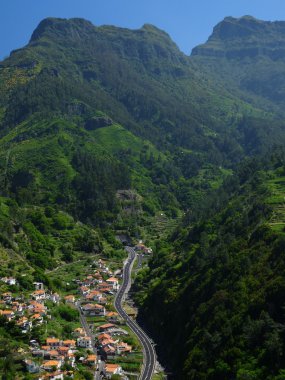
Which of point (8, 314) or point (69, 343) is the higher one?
point (8, 314)

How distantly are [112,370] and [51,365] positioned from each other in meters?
7.97

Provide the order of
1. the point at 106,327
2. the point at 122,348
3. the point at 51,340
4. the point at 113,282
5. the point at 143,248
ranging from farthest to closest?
1. the point at 143,248
2. the point at 113,282
3. the point at 106,327
4. the point at 122,348
5. the point at 51,340

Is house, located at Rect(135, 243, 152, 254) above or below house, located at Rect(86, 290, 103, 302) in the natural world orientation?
above

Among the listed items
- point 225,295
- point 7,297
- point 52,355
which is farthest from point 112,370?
point 7,297

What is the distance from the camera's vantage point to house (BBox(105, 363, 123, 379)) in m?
71.0

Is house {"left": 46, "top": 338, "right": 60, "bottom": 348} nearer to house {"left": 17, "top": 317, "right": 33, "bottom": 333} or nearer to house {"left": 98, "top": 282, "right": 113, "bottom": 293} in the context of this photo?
house {"left": 17, "top": 317, "right": 33, "bottom": 333}

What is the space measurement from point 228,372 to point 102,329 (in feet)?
110

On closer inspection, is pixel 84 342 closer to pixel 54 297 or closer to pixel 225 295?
pixel 54 297

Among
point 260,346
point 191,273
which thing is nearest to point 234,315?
point 260,346

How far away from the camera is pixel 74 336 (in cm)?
8488

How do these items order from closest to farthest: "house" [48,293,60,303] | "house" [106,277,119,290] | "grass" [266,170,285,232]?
"grass" [266,170,285,232]
"house" [48,293,60,303]
"house" [106,277,119,290]

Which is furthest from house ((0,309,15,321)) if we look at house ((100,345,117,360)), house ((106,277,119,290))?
house ((106,277,119,290))

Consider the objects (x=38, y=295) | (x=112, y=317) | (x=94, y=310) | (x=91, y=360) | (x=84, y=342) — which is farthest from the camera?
(x=94, y=310)

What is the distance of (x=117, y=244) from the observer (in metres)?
160
